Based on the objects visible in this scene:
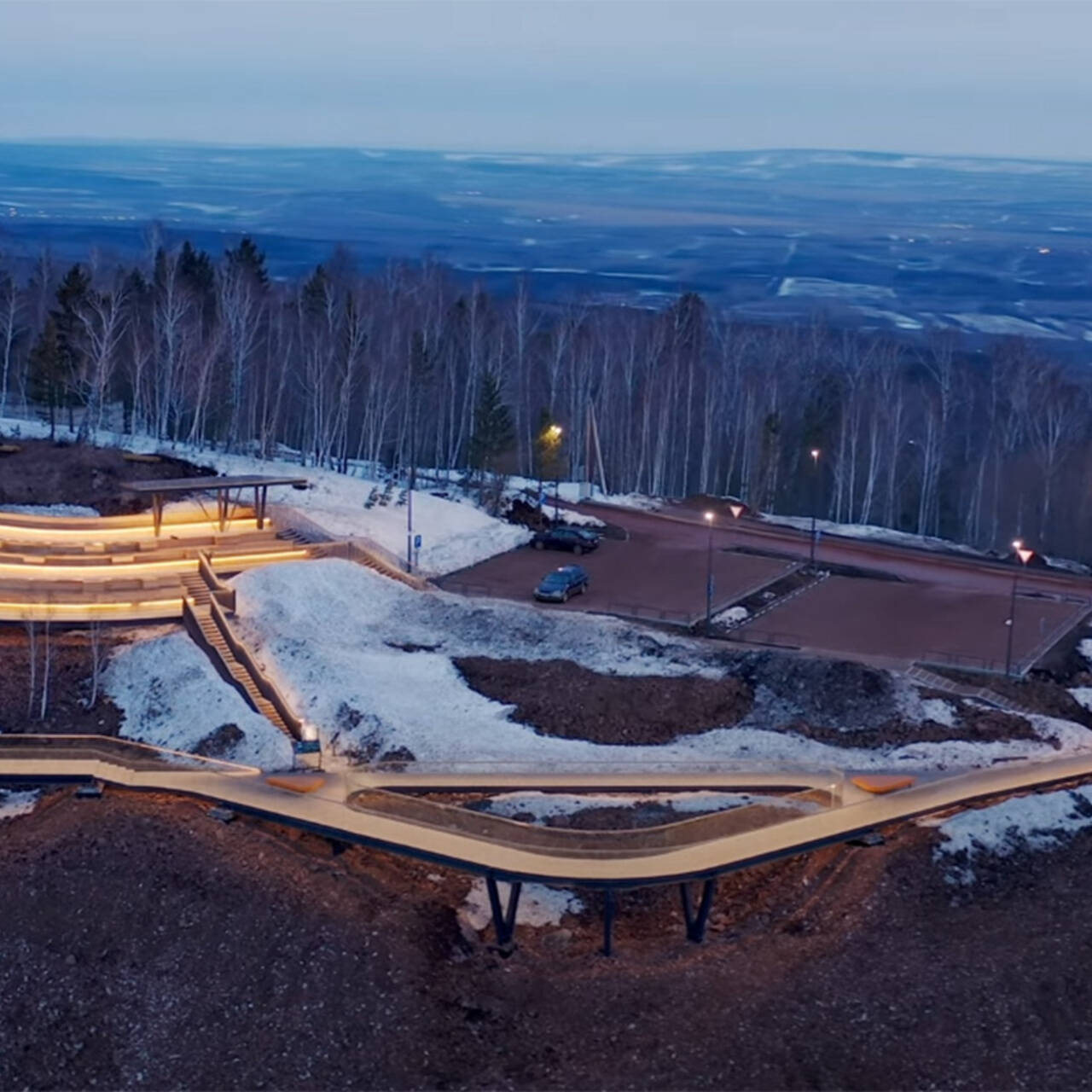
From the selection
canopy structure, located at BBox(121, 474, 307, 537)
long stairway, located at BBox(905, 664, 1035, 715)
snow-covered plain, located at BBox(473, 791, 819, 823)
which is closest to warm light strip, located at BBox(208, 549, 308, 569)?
canopy structure, located at BBox(121, 474, 307, 537)

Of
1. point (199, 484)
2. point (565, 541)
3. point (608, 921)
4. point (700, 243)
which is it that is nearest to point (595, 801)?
point (608, 921)

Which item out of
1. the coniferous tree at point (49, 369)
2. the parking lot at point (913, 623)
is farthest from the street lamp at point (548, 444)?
the coniferous tree at point (49, 369)

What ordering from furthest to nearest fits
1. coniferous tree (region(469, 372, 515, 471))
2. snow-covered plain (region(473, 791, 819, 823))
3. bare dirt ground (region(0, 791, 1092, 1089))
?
coniferous tree (region(469, 372, 515, 471)), snow-covered plain (region(473, 791, 819, 823)), bare dirt ground (region(0, 791, 1092, 1089))

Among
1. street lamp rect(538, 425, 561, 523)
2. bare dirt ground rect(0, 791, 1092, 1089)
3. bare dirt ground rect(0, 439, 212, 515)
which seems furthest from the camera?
street lamp rect(538, 425, 561, 523)

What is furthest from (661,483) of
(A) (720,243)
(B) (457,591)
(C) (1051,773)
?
(A) (720,243)

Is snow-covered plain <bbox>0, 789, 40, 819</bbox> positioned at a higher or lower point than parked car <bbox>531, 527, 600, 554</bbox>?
lower

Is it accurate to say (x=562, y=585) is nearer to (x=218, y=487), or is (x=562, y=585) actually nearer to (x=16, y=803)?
(x=218, y=487)

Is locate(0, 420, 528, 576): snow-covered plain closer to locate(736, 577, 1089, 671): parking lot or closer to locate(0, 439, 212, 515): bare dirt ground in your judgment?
locate(0, 439, 212, 515): bare dirt ground
